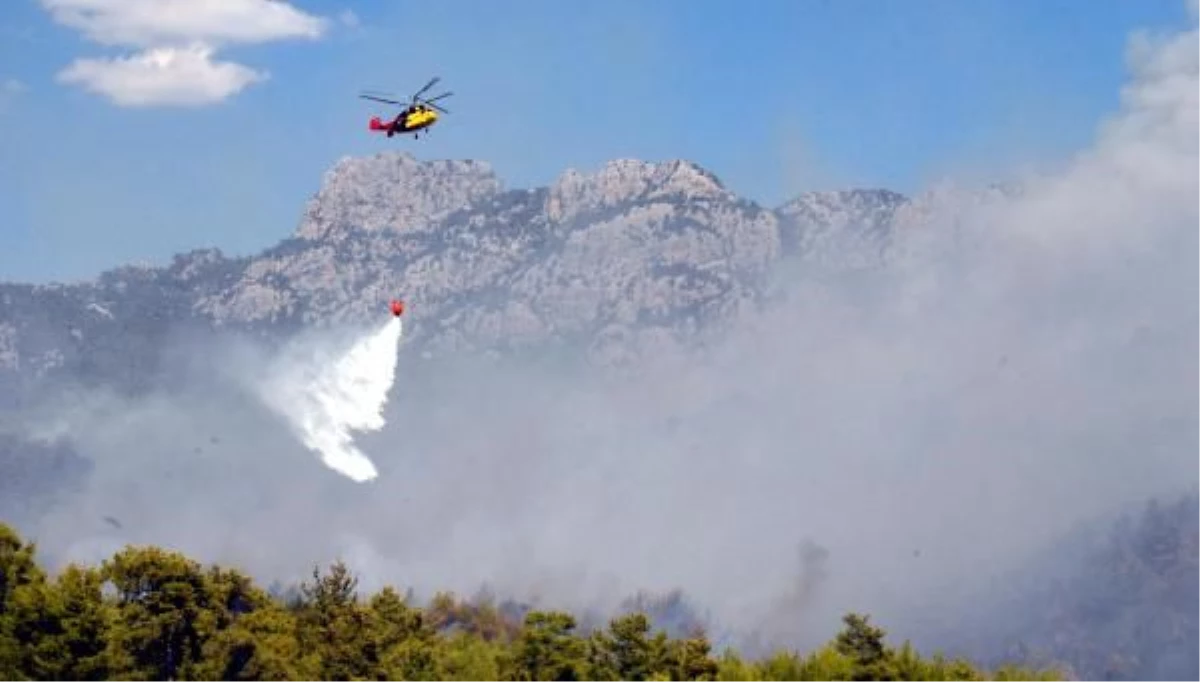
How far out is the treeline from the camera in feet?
341

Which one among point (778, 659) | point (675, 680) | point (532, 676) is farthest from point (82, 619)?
point (778, 659)

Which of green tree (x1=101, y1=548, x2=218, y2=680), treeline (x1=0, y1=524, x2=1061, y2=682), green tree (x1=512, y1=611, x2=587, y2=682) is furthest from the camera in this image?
green tree (x1=101, y1=548, x2=218, y2=680)

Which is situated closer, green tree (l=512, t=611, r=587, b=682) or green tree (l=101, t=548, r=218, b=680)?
green tree (l=512, t=611, r=587, b=682)

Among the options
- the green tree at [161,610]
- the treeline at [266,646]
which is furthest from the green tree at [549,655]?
the green tree at [161,610]

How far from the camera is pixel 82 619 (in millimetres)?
103812

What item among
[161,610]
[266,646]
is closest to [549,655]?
[266,646]

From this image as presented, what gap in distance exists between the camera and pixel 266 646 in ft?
358

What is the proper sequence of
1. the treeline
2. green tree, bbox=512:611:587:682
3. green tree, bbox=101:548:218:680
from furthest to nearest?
green tree, bbox=101:548:218:680 < green tree, bbox=512:611:587:682 < the treeline

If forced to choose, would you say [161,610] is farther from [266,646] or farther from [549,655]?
[549,655]

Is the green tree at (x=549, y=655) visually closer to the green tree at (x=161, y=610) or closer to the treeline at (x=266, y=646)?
the treeline at (x=266, y=646)

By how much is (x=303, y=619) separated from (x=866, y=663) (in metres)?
49.5

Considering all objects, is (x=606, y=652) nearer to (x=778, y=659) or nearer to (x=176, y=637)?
(x=778, y=659)

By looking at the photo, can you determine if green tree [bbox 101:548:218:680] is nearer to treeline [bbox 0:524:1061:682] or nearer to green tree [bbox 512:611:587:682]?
treeline [bbox 0:524:1061:682]

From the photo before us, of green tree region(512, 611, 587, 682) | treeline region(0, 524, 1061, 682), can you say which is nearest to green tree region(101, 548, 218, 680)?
treeline region(0, 524, 1061, 682)
